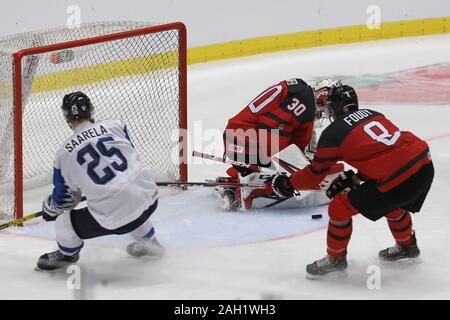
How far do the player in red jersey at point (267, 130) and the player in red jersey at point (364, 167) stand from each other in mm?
831

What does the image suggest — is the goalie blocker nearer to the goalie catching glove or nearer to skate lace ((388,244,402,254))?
skate lace ((388,244,402,254))

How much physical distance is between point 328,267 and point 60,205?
3.57 feet

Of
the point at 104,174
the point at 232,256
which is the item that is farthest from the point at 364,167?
the point at 104,174

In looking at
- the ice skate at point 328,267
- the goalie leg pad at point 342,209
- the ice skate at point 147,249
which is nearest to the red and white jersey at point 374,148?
the goalie leg pad at point 342,209

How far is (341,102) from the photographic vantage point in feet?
13.3

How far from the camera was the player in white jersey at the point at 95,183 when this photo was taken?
3.99m

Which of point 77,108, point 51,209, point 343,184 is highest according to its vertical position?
point 77,108

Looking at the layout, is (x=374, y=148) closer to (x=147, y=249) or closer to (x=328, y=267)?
(x=328, y=267)

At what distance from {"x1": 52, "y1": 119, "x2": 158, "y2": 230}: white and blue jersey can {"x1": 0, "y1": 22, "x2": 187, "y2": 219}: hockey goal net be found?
110 centimetres

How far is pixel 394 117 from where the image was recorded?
7.01 m

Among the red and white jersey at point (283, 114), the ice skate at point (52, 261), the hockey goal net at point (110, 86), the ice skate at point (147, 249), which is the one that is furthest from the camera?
the hockey goal net at point (110, 86)

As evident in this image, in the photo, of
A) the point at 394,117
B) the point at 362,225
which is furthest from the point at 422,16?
Answer: the point at 362,225

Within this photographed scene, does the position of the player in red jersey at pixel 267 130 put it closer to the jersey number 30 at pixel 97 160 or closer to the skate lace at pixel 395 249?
the skate lace at pixel 395 249
